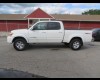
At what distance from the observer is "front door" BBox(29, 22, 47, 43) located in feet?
45.5

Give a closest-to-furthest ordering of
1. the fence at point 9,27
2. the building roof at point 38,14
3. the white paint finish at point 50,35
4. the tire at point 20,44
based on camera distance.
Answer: the tire at point 20,44 < the white paint finish at point 50,35 < the fence at point 9,27 < the building roof at point 38,14

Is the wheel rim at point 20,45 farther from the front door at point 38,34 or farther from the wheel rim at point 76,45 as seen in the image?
the wheel rim at point 76,45

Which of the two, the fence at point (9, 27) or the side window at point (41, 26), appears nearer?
the side window at point (41, 26)

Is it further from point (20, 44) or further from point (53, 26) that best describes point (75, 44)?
point (20, 44)

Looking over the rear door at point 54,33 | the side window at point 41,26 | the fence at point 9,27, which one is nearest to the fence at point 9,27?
the fence at point 9,27

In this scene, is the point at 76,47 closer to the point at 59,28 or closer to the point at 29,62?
the point at 59,28

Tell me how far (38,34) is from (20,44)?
1342 mm

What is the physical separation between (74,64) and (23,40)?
5.28 meters

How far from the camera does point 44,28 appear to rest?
46.4ft

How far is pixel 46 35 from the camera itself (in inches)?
551

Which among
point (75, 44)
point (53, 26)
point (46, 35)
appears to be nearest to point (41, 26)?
point (46, 35)

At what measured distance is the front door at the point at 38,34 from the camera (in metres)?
13.9

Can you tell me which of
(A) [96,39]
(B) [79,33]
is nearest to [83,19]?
(A) [96,39]

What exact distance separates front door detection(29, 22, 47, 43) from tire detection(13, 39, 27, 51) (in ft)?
1.67
